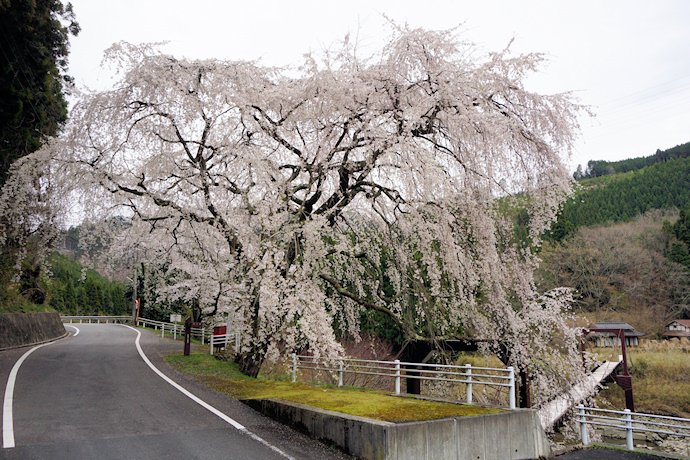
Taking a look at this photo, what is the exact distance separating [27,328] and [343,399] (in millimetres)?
17850

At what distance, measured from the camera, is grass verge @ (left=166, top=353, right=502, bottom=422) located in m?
6.55

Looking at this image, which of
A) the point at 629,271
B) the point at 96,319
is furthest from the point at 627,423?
the point at 96,319

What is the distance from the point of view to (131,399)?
8320 millimetres

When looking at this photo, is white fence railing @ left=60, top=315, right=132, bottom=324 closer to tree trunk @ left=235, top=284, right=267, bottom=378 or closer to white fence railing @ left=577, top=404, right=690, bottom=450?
tree trunk @ left=235, top=284, right=267, bottom=378

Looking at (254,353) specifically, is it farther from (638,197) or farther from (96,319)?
(638,197)

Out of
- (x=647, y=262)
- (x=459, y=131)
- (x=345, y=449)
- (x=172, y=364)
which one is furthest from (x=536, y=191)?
(x=647, y=262)

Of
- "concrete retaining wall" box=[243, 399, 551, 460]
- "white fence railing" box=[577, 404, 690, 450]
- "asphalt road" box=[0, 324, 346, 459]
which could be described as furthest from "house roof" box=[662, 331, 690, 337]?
"asphalt road" box=[0, 324, 346, 459]

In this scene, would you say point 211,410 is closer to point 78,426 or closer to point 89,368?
point 78,426

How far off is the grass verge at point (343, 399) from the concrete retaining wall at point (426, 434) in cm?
28

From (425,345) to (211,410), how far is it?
21.4 ft

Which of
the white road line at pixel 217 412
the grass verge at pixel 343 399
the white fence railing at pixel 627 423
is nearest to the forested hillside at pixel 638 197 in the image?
the white fence railing at pixel 627 423

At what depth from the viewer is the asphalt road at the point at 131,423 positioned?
536 cm

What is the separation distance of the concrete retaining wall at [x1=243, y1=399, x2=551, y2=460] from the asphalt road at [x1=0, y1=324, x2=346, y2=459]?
252 mm

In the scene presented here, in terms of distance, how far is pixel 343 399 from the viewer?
793 centimetres
